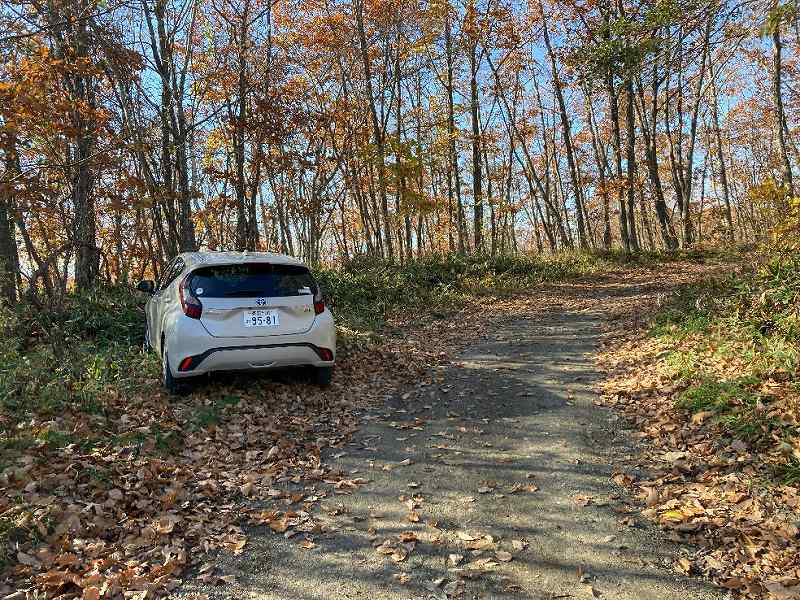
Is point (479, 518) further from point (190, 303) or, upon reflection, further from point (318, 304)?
point (190, 303)

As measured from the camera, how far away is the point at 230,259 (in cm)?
640

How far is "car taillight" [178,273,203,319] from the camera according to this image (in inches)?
235

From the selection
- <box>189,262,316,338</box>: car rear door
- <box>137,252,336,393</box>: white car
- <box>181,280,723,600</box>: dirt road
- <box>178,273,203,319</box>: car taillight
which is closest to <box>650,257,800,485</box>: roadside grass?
<box>181,280,723,600</box>: dirt road

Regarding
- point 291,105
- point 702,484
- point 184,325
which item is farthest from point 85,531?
point 291,105

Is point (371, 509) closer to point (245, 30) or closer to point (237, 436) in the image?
point (237, 436)

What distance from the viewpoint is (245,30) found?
14.3m

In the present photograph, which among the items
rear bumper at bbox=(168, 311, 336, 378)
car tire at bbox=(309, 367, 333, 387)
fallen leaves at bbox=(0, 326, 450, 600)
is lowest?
fallen leaves at bbox=(0, 326, 450, 600)

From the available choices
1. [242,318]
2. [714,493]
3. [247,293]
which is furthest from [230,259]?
[714,493]

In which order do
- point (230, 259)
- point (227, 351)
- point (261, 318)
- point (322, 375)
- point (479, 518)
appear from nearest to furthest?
point (479, 518)
point (227, 351)
point (261, 318)
point (230, 259)
point (322, 375)

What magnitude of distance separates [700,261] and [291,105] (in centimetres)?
1559

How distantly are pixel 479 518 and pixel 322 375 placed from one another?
3.47m

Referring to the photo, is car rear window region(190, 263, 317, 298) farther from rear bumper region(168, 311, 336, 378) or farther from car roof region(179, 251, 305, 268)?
rear bumper region(168, 311, 336, 378)

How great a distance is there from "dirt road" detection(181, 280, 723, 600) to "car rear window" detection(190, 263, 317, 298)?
185cm

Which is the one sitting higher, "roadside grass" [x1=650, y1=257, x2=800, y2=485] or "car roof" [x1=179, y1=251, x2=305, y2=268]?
"car roof" [x1=179, y1=251, x2=305, y2=268]
